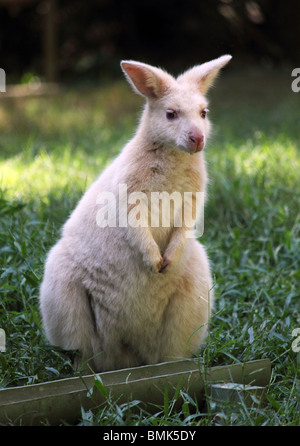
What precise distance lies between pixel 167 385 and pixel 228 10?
8451 mm

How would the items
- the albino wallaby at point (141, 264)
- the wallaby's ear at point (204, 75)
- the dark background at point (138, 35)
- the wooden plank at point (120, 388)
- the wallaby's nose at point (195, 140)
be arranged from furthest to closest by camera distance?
1. the dark background at point (138, 35)
2. the wallaby's ear at point (204, 75)
3. the albino wallaby at point (141, 264)
4. the wallaby's nose at point (195, 140)
5. the wooden plank at point (120, 388)

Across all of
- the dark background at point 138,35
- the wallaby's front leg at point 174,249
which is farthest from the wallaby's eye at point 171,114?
the dark background at point 138,35

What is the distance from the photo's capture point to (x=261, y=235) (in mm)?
4414

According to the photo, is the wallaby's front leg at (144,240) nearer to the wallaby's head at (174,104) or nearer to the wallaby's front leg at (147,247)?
the wallaby's front leg at (147,247)

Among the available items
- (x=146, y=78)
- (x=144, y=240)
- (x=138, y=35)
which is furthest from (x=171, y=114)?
(x=138, y=35)

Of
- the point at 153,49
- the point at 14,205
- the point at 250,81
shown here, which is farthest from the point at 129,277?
the point at 153,49

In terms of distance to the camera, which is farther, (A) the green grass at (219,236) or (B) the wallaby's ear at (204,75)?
(B) the wallaby's ear at (204,75)

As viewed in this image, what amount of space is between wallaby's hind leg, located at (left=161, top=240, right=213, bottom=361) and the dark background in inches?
298

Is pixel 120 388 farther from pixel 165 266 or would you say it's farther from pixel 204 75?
pixel 204 75

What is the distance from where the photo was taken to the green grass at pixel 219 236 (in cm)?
294

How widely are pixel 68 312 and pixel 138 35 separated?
8994 mm

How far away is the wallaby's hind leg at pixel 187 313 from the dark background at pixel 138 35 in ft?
24.8
